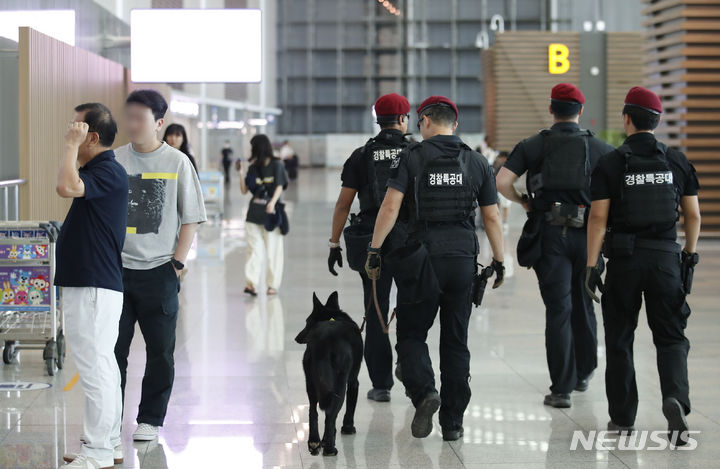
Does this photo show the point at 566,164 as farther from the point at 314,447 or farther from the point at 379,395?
the point at 314,447

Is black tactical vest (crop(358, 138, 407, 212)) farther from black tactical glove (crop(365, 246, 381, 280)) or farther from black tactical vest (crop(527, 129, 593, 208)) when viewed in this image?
black tactical vest (crop(527, 129, 593, 208))

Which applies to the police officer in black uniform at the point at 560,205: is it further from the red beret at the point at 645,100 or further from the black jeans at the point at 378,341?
the black jeans at the point at 378,341

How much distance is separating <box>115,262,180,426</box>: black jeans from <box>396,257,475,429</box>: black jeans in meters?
1.13

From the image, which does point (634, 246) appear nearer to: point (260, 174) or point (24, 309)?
point (24, 309)

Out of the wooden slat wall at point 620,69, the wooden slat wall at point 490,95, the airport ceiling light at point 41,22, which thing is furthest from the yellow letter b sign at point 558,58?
the airport ceiling light at point 41,22

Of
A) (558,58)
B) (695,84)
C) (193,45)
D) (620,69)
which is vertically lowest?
(695,84)

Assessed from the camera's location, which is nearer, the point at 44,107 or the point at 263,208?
the point at 44,107

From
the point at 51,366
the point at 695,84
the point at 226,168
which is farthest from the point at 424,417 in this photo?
the point at 226,168

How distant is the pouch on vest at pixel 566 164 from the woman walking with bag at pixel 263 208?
465 centimetres

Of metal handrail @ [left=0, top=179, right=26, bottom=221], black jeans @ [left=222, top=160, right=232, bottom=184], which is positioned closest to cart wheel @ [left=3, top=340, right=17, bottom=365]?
metal handrail @ [left=0, top=179, right=26, bottom=221]

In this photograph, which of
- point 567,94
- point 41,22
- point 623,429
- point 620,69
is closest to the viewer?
point 623,429

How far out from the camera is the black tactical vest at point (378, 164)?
207 inches

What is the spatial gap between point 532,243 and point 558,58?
23.3 meters

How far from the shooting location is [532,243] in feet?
17.7
